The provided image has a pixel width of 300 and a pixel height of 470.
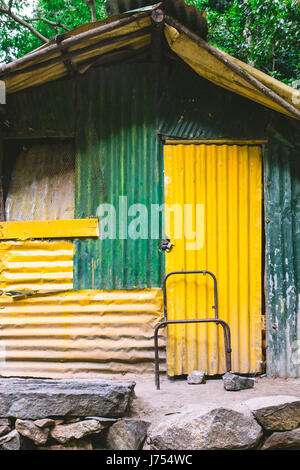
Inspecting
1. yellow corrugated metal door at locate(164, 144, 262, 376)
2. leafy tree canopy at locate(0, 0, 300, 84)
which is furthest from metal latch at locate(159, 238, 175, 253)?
leafy tree canopy at locate(0, 0, 300, 84)

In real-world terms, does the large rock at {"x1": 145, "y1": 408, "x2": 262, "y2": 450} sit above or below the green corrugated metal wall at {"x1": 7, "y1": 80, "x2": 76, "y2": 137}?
below

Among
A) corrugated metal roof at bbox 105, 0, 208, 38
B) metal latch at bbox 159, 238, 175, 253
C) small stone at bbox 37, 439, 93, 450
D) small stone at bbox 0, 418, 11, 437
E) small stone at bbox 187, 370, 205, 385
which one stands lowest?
small stone at bbox 37, 439, 93, 450

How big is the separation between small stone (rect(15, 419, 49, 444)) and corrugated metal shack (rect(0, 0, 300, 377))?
3.09 ft

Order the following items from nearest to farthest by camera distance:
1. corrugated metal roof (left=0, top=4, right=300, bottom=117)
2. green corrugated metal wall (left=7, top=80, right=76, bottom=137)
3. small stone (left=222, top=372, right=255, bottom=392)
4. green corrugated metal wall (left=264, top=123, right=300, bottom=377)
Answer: small stone (left=222, top=372, right=255, bottom=392) → corrugated metal roof (left=0, top=4, right=300, bottom=117) → green corrugated metal wall (left=264, top=123, right=300, bottom=377) → green corrugated metal wall (left=7, top=80, right=76, bottom=137)

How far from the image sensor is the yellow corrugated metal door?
3.65 meters

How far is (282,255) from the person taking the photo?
146 inches

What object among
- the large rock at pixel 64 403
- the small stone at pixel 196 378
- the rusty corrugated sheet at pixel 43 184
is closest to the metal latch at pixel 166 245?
the rusty corrugated sheet at pixel 43 184

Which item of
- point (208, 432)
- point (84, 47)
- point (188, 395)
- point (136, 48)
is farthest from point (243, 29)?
point (208, 432)

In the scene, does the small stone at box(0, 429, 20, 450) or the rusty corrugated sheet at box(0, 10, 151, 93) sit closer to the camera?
the small stone at box(0, 429, 20, 450)

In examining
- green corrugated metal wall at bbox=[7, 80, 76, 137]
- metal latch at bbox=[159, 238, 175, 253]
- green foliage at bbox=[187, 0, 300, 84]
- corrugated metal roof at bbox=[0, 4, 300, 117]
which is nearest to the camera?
corrugated metal roof at bbox=[0, 4, 300, 117]

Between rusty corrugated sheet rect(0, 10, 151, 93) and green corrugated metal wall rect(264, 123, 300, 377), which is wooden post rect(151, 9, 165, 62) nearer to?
rusty corrugated sheet rect(0, 10, 151, 93)

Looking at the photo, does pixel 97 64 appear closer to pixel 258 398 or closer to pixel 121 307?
pixel 121 307

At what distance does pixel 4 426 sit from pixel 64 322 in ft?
3.90

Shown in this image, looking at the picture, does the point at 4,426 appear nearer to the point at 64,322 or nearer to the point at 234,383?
the point at 64,322
